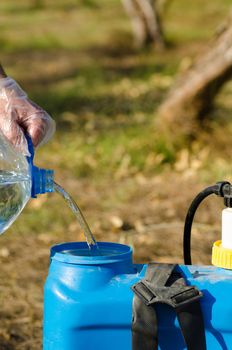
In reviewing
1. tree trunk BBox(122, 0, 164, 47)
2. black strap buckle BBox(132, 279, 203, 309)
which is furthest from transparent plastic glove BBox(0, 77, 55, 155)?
tree trunk BBox(122, 0, 164, 47)

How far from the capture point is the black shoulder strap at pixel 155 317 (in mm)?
1938

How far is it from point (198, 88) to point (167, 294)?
13.6 ft

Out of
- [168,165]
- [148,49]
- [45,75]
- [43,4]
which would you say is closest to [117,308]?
[168,165]

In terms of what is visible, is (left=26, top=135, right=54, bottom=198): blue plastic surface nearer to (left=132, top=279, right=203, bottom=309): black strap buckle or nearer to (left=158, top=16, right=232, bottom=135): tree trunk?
(left=132, top=279, right=203, bottom=309): black strap buckle

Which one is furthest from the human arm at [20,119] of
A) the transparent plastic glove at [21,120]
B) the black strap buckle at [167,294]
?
the black strap buckle at [167,294]

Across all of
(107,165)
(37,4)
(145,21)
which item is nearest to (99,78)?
(145,21)

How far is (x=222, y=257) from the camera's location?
6.84 feet

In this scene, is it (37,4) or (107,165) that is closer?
(107,165)

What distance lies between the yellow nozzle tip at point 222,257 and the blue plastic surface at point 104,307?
1.5 inches

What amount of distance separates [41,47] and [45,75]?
6.75ft

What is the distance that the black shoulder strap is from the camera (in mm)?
1938

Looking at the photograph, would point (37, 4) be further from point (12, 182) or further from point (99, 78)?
point (12, 182)

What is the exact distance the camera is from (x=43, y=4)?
1722cm

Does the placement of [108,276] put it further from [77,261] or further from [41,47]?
[41,47]
